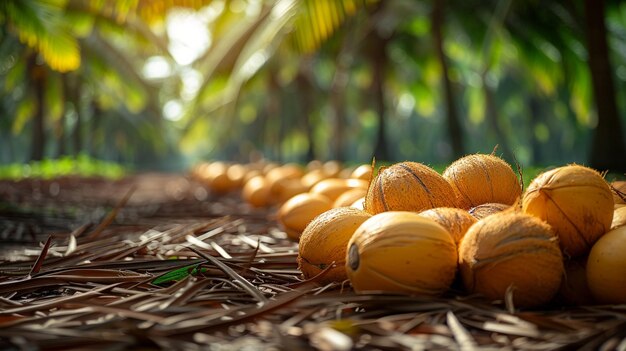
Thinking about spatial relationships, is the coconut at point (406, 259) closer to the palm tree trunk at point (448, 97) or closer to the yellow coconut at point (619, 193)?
the yellow coconut at point (619, 193)

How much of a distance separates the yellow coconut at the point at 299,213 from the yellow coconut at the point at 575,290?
1.76 meters

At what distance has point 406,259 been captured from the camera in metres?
1.82

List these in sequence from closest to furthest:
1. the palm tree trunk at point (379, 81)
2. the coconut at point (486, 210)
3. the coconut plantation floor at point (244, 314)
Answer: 1. the coconut plantation floor at point (244, 314)
2. the coconut at point (486, 210)
3. the palm tree trunk at point (379, 81)

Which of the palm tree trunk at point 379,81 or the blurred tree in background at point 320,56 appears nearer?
the blurred tree in background at point 320,56

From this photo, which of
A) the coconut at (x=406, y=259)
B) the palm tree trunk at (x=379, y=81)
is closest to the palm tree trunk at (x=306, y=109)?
the palm tree trunk at (x=379, y=81)

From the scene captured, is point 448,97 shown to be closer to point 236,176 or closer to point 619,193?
point 236,176

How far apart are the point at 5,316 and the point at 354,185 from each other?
9.05ft

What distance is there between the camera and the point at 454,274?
1.89 m

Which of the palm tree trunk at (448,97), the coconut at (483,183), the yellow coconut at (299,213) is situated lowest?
the yellow coconut at (299,213)

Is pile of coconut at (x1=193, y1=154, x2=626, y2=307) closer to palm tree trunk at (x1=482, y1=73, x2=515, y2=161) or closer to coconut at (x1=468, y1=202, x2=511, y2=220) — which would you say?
coconut at (x1=468, y1=202, x2=511, y2=220)

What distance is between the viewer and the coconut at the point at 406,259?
1.82 meters

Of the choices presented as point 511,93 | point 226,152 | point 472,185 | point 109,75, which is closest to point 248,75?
point 109,75

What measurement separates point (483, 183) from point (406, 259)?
0.77 meters

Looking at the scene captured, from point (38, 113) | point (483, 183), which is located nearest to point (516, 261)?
point (483, 183)
